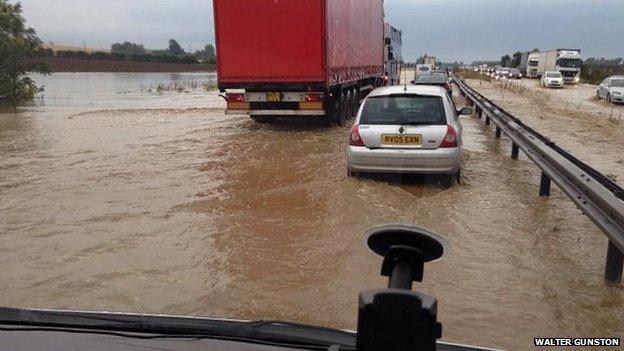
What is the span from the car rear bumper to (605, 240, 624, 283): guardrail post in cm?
331

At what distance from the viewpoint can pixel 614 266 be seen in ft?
14.2

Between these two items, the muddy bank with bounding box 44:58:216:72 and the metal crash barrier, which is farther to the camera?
the muddy bank with bounding box 44:58:216:72

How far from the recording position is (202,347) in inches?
74.8

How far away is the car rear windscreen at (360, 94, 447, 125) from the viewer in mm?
7711

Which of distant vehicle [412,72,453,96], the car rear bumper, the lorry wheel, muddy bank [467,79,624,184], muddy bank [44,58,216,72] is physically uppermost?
muddy bank [44,58,216,72]

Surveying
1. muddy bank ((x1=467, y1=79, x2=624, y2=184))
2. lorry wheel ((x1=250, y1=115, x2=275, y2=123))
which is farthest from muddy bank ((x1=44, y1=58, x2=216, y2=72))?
muddy bank ((x1=467, y1=79, x2=624, y2=184))

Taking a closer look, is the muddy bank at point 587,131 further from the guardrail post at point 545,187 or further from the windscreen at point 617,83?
the guardrail post at point 545,187

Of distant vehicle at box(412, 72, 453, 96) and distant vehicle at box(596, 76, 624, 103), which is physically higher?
distant vehicle at box(412, 72, 453, 96)

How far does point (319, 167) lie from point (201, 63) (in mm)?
81640

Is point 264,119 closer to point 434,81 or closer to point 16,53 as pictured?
point 434,81

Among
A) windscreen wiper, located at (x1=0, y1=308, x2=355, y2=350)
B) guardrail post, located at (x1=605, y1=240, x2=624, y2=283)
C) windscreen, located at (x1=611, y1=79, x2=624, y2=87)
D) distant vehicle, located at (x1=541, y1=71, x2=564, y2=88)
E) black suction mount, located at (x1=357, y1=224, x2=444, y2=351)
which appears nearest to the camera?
black suction mount, located at (x1=357, y1=224, x2=444, y2=351)

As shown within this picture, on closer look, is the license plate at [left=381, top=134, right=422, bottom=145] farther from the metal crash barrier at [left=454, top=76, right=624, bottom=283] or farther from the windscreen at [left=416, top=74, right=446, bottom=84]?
the windscreen at [left=416, top=74, right=446, bottom=84]

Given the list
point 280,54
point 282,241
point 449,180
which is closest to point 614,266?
point 282,241

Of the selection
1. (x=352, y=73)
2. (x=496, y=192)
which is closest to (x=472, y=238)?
(x=496, y=192)
